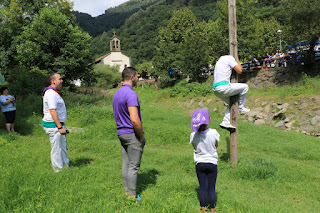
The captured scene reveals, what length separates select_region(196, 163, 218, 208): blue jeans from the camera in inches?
145

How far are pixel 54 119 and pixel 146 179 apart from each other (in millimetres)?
2198

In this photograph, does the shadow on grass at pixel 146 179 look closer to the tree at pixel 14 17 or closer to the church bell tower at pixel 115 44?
the tree at pixel 14 17

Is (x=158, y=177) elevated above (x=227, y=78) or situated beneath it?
situated beneath

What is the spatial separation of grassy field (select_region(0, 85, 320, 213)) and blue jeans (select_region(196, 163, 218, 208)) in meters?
0.20

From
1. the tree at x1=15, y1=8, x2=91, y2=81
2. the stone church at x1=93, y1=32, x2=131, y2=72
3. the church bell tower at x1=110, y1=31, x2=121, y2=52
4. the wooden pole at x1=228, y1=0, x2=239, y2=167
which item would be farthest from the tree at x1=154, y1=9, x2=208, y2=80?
the stone church at x1=93, y1=32, x2=131, y2=72

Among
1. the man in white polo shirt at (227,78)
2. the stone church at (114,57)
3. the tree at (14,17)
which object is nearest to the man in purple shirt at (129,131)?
the man in white polo shirt at (227,78)

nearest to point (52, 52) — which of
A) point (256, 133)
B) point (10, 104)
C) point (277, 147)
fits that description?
point (10, 104)

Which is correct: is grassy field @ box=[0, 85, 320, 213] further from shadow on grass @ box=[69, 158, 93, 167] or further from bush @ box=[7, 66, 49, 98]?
bush @ box=[7, 66, 49, 98]

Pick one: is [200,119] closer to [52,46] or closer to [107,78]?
[52,46]

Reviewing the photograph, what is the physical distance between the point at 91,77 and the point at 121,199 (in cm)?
2329

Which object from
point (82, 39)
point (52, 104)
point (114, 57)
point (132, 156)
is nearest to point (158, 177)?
point (132, 156)

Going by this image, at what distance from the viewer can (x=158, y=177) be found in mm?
5230

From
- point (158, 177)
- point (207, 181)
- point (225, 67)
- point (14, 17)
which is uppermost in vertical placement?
point (14, 17)

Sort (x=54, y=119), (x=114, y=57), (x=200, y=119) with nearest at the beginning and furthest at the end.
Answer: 1. (x=200, y=119)
2. (x=54, y=119)
3. (x=114, y=57)
